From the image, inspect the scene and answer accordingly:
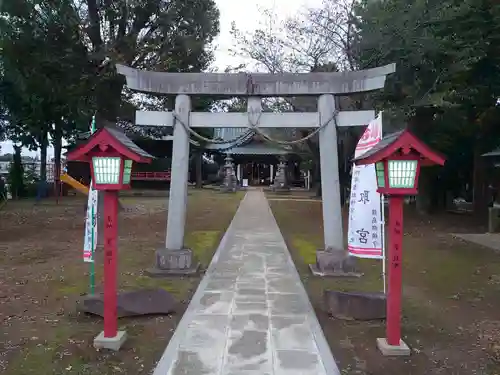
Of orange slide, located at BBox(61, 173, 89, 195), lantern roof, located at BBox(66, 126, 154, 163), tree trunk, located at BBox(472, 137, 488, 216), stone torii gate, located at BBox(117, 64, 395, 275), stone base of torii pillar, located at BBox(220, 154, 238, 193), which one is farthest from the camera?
stone base of torii pillar, located at BBox(220, 154, 238, 193)

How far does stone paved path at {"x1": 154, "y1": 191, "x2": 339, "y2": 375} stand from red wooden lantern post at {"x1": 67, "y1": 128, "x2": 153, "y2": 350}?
82 cm

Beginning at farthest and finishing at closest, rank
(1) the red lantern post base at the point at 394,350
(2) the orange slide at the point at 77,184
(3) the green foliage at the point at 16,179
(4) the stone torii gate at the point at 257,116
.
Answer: (3) the green foliage at the point at 16,179
(2) the orange slide at the point at 77,184
(4) the stone torii gate at the point at 257,116
(1) the red lantern post base at the point at 394,350

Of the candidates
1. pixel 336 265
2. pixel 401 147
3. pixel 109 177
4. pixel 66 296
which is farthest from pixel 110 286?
pixel 336 265

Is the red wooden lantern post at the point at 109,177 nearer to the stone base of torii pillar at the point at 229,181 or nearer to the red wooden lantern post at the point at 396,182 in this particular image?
the red wooden lantern post at the point at 396,182

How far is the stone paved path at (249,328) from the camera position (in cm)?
498

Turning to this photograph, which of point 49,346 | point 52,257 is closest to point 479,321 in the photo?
point 49,346

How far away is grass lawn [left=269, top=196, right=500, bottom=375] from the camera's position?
17.0 ft

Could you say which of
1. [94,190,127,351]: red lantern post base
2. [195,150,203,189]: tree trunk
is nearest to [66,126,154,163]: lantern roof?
[94,190,127,351]: red lantern post base

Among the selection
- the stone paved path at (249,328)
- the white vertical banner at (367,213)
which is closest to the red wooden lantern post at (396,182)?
the stone paved path at (249,328)

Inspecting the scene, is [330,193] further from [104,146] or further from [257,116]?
[104,146]

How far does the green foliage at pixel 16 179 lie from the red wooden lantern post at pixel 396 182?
30033 millimetres

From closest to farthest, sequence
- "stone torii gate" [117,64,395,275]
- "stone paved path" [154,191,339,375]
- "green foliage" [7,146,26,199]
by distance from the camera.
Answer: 1. "stone paved path" [154,191,339,375]
2. "stone torii gate" [117,64,395,275]
3. "green foliage" [7,146,26,199]

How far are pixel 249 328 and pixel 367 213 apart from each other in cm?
258

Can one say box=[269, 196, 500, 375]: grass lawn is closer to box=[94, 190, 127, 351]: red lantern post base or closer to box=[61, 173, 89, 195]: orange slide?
box=[94, 190, 127, 351]: red lantern post base
